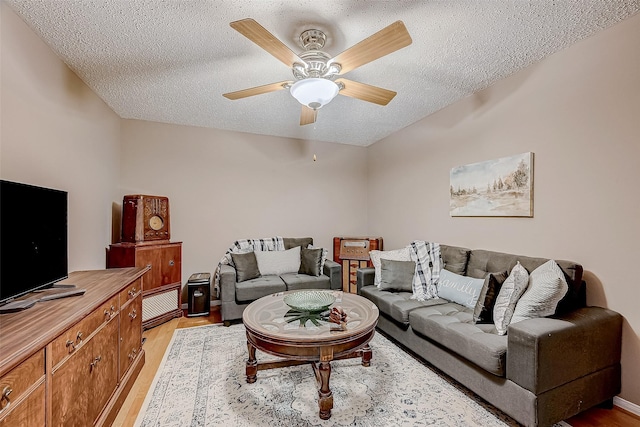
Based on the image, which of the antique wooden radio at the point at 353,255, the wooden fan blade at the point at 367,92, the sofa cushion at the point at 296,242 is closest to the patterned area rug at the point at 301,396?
the antique wooden radio at the point at 353,255

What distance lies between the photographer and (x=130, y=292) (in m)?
2.23

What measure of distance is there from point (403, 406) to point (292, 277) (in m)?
2.11

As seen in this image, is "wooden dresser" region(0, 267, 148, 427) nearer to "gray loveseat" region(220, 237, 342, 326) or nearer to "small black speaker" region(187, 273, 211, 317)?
"gray loveseat" region(220, 237, 342, 326)

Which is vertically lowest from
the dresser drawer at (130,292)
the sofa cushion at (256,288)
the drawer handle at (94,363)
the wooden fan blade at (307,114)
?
the sofa cushion at (256,288)

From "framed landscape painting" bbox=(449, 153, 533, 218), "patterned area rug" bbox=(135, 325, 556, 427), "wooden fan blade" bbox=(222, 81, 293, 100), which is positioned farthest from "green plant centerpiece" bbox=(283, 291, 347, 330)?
"framed landscape painting" bbox=(449, 153, 533, 218)

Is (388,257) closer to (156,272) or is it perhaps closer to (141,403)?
(141,403)

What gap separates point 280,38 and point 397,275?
2479mm

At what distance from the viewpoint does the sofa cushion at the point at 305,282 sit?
3.62 m

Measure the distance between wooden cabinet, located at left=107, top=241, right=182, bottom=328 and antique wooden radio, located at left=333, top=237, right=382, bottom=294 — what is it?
7.50 ft

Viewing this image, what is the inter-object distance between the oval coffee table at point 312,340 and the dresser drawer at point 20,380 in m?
1.11

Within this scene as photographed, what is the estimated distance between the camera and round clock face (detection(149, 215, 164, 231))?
3.51 meters

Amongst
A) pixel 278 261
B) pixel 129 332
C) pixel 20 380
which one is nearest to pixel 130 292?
pixel 129 332

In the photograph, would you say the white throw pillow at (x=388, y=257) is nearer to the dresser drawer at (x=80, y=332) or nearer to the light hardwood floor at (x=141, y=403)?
the light hardwood floor at (x=141, y=403)

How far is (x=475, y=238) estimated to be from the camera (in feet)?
10.2
